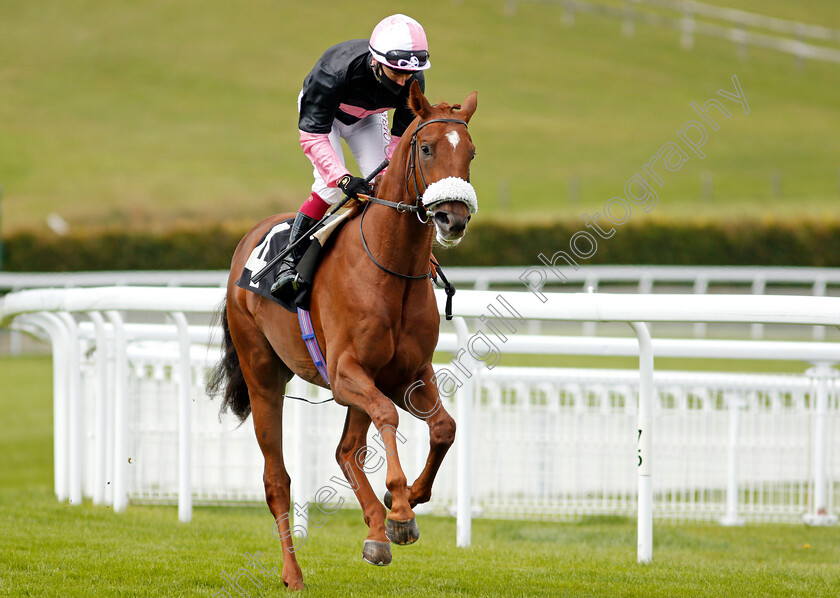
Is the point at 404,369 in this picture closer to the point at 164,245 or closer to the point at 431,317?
the point at 431,317

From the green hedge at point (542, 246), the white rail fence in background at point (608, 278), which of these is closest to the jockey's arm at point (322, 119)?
the white rail fence in background at point (608, 278)

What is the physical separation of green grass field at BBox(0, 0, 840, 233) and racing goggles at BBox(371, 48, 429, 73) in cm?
3266

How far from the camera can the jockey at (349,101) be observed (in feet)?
13.6

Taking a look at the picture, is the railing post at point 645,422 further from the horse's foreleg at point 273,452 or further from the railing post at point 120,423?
the railing post at point 120,423

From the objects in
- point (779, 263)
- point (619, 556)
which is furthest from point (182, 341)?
point (779, 263)

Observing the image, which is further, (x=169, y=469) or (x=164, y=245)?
(x=164, y=245)

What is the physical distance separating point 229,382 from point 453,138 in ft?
6.89

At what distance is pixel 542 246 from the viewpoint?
79.6 feet

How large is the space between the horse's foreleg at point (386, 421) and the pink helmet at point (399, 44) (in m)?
1.20

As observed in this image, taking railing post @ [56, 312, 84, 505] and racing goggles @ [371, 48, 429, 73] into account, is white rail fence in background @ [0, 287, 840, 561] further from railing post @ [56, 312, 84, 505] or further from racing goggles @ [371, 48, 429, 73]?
racing goggles @ [371, 48, 429, 73]

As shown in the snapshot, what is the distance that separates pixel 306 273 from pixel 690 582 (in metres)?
2.04

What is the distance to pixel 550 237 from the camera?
2433 cm

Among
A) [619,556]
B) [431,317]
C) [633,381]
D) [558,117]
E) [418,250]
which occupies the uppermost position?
[558,117]

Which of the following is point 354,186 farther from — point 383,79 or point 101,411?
point 101,411
